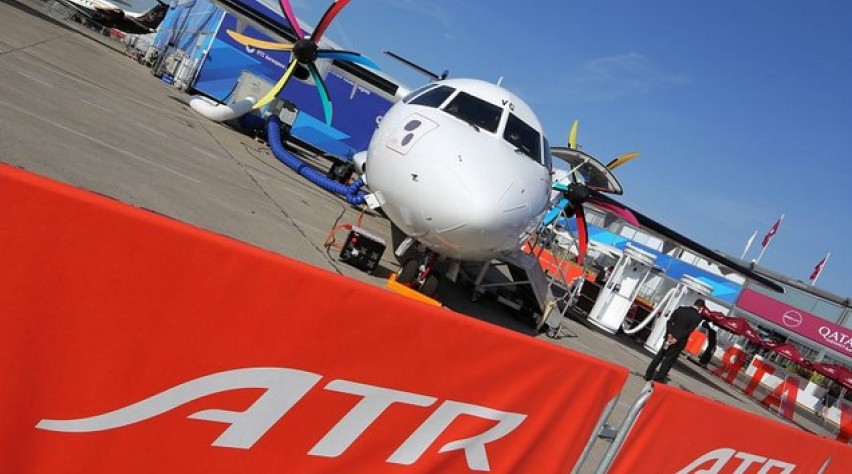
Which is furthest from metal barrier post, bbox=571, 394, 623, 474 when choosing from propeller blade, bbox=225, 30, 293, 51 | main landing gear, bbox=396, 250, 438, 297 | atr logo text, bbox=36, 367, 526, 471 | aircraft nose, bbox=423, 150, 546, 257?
propeller blade, bbox=225, 30, 293, 51

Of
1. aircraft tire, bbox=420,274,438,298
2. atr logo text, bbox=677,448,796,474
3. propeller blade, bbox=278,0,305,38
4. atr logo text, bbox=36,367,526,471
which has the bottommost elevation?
aircraft tire, bbox=420,274,438,298

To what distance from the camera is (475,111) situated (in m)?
8.70

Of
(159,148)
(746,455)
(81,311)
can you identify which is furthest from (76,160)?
(746,455)

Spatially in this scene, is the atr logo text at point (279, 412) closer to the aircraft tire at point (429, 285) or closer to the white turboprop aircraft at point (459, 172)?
the white turboprop aircraft at point (459, 172)

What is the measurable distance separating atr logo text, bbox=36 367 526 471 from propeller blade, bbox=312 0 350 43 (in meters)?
14.1

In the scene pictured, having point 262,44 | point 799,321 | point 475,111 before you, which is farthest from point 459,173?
point 799,321

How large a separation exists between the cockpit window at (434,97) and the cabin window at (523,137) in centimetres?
111

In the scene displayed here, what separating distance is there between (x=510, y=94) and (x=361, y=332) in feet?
26.4

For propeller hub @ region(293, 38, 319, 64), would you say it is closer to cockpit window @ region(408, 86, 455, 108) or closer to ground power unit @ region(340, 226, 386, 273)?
cockpit window @ region(408, 86, 455, 108)

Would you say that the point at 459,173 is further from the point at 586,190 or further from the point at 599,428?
the point at 586,190

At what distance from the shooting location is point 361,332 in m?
2.66

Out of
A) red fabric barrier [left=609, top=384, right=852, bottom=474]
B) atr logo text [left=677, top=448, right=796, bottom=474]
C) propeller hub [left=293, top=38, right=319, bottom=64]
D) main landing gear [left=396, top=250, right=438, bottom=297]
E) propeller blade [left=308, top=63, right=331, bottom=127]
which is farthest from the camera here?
propeller blade [left=308, top=63, right=331, bottom=127]

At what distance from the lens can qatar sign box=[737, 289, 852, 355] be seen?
82.6ft

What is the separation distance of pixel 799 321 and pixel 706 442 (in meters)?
28.7
